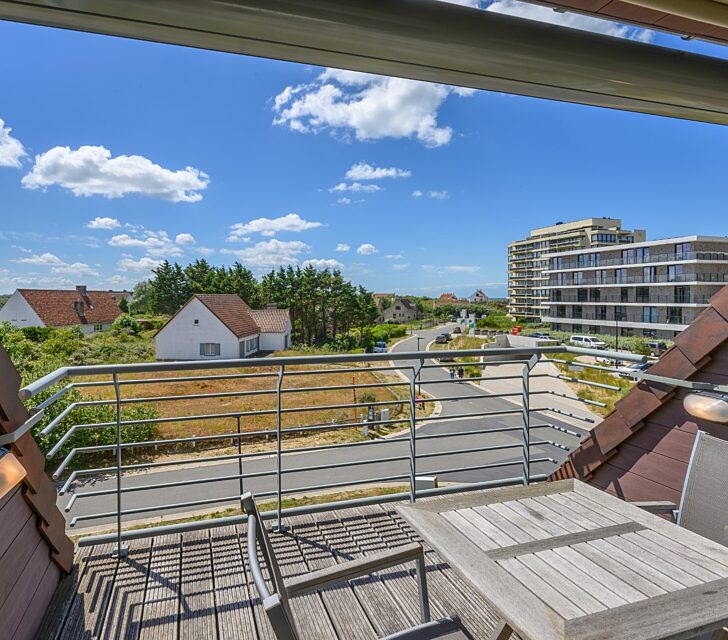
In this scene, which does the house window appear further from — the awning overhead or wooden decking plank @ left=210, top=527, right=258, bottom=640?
the awning overhead

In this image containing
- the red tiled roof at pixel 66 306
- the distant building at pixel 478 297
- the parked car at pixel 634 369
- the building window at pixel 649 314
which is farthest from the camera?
the distant building at pixel 478 297

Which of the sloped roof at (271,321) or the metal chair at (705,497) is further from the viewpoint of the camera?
the sloped roof at (271,321)

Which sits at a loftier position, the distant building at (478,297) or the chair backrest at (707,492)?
the distant building at (478,297)

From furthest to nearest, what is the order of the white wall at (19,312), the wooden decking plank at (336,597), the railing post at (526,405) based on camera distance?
the white wall at (19,312)
the railing post at (526,405)
the wooden decking plank at (336,597)

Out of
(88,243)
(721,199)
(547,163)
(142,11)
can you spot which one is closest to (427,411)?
(142,11)

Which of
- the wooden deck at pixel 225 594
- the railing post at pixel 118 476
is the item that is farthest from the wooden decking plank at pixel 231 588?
the railing post at pixel 118 476

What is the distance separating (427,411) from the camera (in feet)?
55.5

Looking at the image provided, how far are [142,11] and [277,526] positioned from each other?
7.80 feet

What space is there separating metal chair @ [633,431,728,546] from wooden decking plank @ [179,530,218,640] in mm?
1717

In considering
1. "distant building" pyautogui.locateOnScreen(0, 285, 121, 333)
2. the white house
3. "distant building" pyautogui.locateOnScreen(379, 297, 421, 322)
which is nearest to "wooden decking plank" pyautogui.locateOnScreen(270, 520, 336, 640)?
the white house

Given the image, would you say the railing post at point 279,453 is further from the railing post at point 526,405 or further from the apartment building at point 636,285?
the apartment building at point 636,285

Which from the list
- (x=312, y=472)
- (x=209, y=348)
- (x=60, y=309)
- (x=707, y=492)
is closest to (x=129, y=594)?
(x=707, y=492)

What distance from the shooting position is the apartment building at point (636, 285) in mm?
20625

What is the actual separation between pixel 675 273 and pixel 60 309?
36.8m
